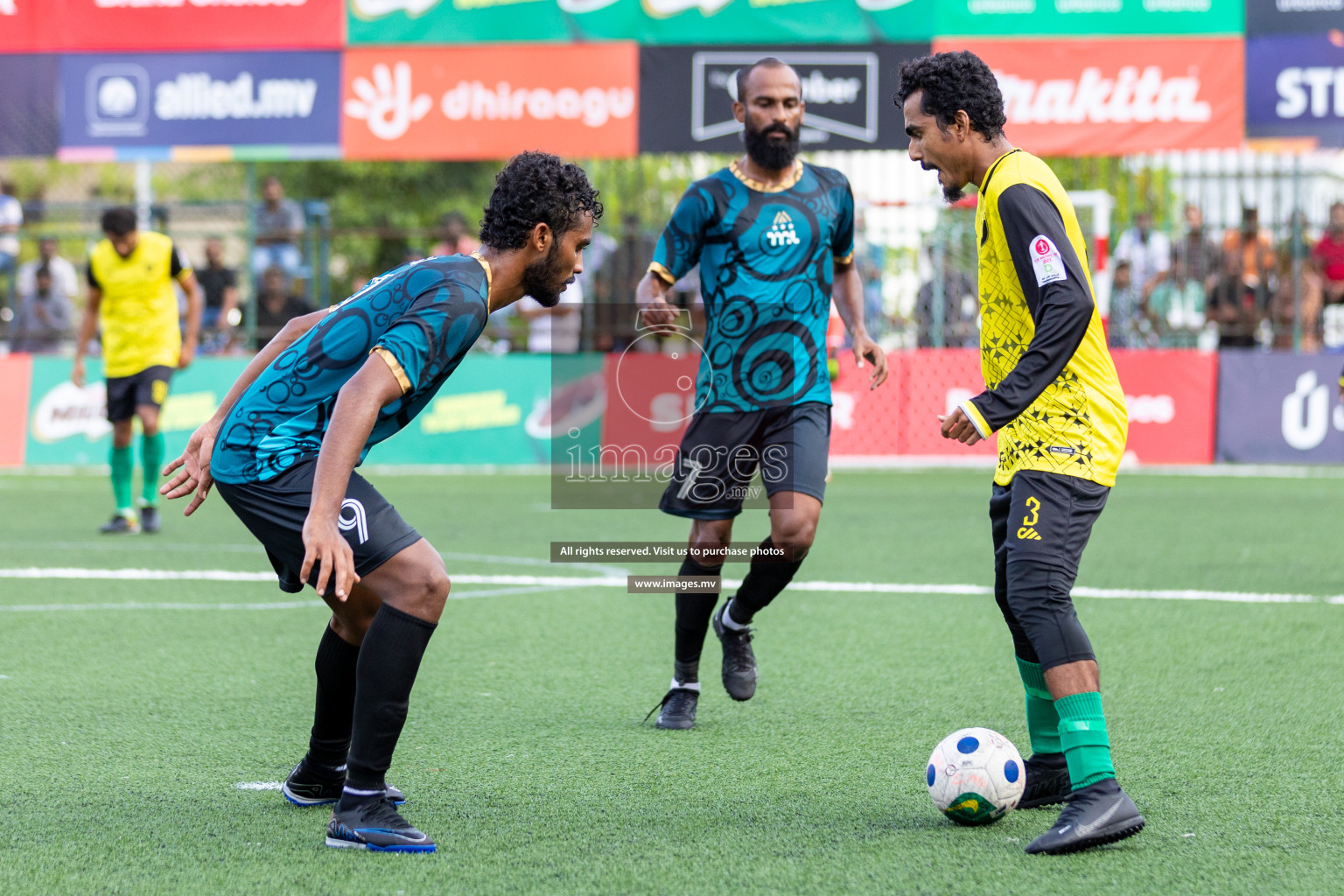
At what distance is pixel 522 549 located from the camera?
32.4ft

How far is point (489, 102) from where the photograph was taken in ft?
53.0

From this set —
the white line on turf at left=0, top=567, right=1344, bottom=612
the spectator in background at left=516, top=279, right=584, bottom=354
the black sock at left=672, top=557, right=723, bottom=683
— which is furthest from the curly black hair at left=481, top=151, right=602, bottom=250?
the spectator in background at left=516, top=279, right=584, bottom=354

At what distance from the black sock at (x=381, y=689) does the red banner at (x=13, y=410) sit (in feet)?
44.4

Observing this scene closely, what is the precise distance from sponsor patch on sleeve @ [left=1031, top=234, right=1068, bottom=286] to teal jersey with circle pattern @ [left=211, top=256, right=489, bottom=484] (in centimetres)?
137

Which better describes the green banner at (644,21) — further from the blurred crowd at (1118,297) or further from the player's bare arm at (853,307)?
the player's bare arm at (853,307)

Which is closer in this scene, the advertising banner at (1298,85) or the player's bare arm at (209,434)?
the player's bare arm at (209,434)

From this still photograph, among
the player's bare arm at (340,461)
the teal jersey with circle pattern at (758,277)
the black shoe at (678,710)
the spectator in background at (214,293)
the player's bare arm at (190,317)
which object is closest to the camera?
the player's bare arm at (340,461)

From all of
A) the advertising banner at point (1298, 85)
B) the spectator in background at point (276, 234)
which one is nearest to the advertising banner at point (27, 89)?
the spectator in background at point (276, 234)

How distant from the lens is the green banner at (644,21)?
15.8 meters

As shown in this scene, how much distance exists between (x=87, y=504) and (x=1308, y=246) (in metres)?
12.4

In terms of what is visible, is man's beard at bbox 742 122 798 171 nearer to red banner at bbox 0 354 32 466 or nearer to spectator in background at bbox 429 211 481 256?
spectator in background at bbox 429 211 481 256

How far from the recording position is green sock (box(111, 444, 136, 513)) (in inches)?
423

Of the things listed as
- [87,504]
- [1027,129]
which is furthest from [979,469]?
[87,504]

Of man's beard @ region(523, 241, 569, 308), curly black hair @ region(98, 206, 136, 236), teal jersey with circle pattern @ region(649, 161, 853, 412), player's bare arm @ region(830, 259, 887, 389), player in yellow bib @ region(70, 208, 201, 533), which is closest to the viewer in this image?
man's beard @ region(523, 241, 569, 308)
